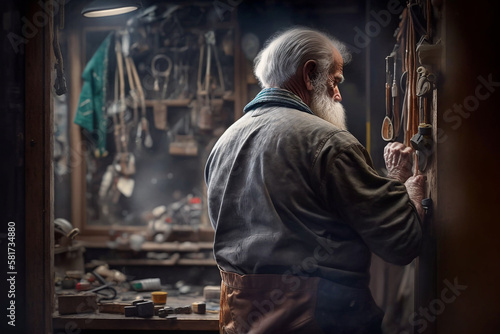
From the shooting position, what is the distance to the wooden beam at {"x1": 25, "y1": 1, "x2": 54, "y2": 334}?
2617 mm

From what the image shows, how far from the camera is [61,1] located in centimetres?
291

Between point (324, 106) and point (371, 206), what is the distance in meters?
Result: 0.59

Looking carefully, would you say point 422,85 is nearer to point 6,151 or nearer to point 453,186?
point 453,186

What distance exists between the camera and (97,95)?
4996 mm

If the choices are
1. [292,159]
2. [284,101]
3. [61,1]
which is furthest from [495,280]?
[61,1]

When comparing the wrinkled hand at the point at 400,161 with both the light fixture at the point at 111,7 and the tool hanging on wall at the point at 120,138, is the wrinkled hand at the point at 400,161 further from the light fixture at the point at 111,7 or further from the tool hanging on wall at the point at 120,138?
the tool hanging on wall at the point at 120,138

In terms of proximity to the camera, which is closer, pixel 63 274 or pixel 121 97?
pixel 63 274

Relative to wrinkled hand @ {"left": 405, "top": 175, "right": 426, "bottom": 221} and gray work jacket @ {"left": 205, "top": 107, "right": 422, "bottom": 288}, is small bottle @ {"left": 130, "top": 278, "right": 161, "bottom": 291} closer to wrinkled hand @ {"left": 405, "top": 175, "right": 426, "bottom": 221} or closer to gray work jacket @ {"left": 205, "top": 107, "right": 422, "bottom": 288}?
gray work jacket @ {"left": 205, "top": 107, "right": 422, "bottom": 288}

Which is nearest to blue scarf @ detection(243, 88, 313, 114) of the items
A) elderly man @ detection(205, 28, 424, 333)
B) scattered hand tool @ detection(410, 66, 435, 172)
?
elderly man @ detection(205, 28, 424, 333)

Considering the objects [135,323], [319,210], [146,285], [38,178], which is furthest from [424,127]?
[146,285]

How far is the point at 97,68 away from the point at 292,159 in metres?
3.46

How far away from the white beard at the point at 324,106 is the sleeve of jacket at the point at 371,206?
38cm

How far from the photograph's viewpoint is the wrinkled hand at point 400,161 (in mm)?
2340

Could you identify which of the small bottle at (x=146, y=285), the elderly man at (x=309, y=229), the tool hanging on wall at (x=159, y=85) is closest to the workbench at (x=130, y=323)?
the small bottle at (x=146, y=285)
